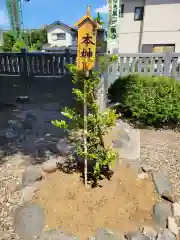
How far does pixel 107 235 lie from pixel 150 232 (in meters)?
0.41

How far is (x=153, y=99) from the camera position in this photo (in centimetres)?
409

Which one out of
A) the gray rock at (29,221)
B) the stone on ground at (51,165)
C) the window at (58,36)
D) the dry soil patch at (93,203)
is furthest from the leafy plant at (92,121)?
the window at (58,36)

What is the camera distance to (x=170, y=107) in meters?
3.99

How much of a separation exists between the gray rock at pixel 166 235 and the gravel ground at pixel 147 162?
63cm

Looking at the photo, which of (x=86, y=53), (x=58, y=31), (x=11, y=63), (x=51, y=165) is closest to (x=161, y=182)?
(x=51, y=165)

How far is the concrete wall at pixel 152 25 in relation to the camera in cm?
1389

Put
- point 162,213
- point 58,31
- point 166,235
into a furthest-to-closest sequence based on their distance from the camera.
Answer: point 58,31 < point 162,213 < point 166,235

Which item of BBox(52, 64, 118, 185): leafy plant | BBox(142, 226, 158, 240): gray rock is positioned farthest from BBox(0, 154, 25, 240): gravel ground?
BBox(142, 226, 158, 240): gray rock

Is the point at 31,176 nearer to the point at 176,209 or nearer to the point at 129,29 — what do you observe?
the point at 176,209

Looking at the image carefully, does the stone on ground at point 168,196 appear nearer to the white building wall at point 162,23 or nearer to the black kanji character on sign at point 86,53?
the black kanji character on sign at point 86,53

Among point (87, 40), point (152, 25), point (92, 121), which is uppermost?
point (152, 25)

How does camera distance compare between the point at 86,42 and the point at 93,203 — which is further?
the point at 93,203

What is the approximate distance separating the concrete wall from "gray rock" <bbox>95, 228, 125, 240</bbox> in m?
14.9

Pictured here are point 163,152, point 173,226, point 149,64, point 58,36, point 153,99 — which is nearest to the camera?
point 173,226
